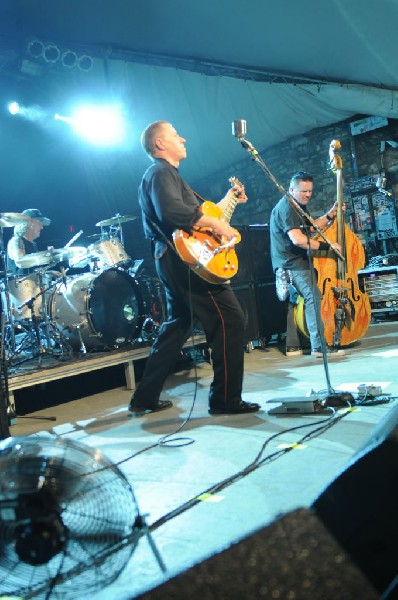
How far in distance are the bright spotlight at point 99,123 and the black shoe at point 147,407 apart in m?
6.65

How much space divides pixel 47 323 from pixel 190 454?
3.49 metres

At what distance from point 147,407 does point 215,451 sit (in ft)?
4.24

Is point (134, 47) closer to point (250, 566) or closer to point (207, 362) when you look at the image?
point (207, 362)

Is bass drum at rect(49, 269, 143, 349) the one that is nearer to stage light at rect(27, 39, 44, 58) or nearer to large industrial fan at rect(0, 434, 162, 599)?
stage light at rect(27, 39, 44, 58)

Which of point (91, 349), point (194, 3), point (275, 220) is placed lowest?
point (91, 349)

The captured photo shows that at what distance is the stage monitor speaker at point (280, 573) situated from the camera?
1438mm

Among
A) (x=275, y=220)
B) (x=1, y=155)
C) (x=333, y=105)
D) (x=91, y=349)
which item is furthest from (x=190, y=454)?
(x=1, y=155)

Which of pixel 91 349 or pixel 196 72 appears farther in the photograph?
pixel 196 72

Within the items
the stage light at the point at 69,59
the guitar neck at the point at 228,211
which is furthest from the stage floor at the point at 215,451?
the stage light at the point at 69,59

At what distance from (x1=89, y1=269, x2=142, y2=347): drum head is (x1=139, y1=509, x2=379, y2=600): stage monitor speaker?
4.51 metres

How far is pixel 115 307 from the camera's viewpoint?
6.34 meters

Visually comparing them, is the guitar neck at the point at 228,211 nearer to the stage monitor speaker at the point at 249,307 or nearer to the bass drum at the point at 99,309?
the bass drum at the point at 99,309

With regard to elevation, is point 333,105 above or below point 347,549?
above

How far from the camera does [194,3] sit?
6.27 meters
